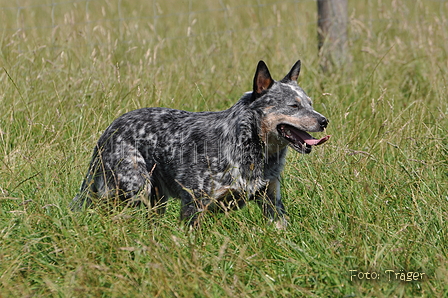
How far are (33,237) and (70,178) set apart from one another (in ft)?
3.13

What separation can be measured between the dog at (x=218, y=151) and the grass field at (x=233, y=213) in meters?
0.17

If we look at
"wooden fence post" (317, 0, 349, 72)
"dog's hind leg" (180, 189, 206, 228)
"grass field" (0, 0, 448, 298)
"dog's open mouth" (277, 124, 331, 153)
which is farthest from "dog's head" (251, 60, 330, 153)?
"wooden fence post" (317, 0, 349, 72)

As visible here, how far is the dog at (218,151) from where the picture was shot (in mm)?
4047

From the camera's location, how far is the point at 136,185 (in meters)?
4.33

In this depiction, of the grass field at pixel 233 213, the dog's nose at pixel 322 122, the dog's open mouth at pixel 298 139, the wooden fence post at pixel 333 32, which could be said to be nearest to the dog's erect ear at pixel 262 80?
the dog's open mouth at pixel 298 139

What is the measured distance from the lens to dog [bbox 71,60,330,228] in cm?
405

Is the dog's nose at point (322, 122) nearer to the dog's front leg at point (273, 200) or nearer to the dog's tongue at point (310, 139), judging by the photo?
the dog's tongue at point (310, 139)

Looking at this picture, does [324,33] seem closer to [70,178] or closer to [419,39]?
[419,39]

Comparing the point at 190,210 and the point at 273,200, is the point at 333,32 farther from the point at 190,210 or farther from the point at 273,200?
the point at 190,210

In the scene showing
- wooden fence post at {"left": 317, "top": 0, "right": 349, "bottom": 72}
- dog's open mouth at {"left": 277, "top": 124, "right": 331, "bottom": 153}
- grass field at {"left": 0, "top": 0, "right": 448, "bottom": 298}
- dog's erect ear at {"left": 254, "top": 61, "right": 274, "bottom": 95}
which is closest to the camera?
grass field at {"left": 0, "top": 0, "right": 448, "bottom": 298}

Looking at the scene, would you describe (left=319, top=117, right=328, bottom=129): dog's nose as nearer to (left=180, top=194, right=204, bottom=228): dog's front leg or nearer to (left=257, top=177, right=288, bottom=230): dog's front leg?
(left=257, top=177, right=288, bottom=230): dog's front leg

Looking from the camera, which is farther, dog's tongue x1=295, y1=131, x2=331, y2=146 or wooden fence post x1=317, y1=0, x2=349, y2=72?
wooden fence post x1=317, y1=0, x2=349, y2=72

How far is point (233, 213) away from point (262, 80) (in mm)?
952

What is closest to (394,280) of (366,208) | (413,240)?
(413,240)
